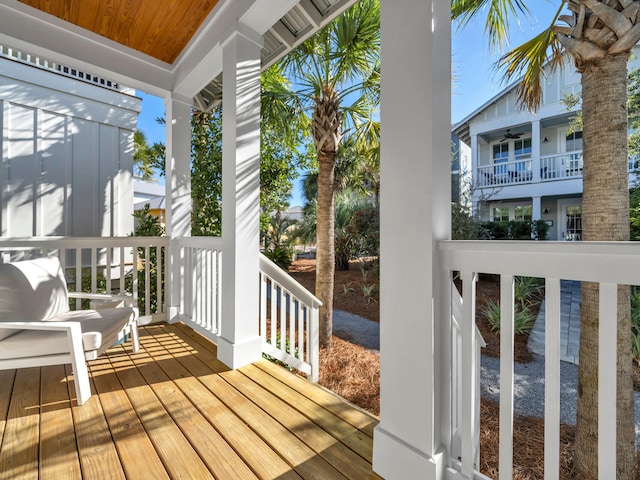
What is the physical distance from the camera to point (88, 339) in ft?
6.96

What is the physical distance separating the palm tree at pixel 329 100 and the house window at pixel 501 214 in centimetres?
406

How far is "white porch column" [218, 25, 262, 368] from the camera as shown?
2607 millimetres

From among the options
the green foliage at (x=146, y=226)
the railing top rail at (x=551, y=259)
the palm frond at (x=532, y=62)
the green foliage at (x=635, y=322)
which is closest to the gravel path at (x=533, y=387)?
the green foliage at (x=635, y=322)

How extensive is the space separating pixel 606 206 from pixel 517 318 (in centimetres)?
371

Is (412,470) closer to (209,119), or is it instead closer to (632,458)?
(632,458)

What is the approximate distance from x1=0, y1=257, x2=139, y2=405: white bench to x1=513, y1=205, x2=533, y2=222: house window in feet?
24.0

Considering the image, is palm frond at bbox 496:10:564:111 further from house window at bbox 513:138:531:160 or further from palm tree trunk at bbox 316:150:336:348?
house window at bbox 513:138:531:160

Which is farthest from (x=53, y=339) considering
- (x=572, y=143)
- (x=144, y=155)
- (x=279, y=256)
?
(x=572, y=143)

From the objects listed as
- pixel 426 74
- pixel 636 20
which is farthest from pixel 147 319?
pixel 636 20

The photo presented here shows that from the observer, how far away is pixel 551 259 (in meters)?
1.06

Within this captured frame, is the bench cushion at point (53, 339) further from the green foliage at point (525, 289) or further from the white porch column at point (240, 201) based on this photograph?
the green foliage at point (525, 289)

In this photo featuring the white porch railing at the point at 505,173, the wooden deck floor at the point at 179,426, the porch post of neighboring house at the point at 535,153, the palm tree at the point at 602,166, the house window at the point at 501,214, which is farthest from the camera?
the house window at the point at 501,214

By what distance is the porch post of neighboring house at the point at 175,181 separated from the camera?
376cm

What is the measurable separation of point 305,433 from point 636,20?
9.97 feet
